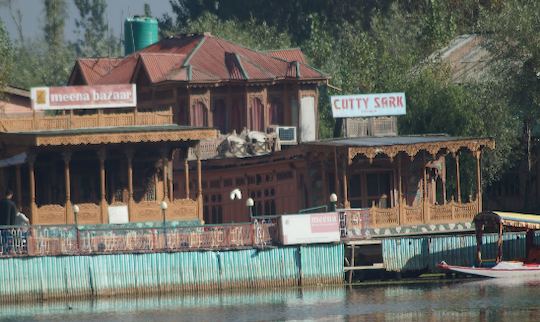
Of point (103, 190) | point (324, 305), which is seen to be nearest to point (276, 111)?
point (103, 190)

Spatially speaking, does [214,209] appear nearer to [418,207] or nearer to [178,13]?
[418,207]

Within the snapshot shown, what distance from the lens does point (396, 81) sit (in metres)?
71.9

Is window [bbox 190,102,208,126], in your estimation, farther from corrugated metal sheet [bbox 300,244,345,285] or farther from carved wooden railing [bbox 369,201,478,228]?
corrugated metal sheet [bbox 300,244,345,285]

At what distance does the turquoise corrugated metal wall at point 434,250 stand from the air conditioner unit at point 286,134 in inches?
681

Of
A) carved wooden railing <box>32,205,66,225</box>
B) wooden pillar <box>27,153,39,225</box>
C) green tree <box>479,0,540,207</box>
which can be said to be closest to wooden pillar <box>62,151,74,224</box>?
carved wooden railing <box>32,205,66,225</box>

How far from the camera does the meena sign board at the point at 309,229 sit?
5053 cm

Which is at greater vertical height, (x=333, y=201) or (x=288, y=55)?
(x=288, y=55)

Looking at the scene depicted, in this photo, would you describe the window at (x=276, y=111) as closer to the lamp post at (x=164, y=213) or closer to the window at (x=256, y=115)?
the window at (x=256, y=115)

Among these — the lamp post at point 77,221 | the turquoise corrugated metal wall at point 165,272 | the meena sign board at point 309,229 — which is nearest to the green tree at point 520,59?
the meena sign board at point 309,229

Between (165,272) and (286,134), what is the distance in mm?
20909

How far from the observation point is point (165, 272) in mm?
49562

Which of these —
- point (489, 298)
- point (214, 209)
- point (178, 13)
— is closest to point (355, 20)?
point (178, 13)

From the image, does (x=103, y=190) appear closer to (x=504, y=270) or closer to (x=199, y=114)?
(x=504, y=270)

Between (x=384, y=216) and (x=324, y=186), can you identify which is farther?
(x=324, y=186)
